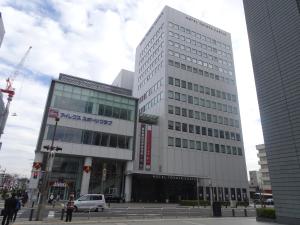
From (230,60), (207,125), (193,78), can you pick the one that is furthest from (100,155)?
(230,60)

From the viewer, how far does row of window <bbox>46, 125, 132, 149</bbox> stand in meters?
44.3

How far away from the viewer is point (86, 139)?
4616cm

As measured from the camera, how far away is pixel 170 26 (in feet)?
222

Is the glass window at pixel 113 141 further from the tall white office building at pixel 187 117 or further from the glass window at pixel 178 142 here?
the glass window at pixel 178 142

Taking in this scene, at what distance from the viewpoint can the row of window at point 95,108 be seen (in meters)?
46.8

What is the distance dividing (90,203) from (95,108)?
24016 millimetres

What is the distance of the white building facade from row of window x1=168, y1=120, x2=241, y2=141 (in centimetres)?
1050

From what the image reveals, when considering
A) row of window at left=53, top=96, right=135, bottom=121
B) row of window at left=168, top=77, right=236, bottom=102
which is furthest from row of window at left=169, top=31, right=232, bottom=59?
row of window at left=53, top=96, right=135, bottom=121

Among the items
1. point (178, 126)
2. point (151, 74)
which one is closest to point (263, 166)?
point (178, 126)

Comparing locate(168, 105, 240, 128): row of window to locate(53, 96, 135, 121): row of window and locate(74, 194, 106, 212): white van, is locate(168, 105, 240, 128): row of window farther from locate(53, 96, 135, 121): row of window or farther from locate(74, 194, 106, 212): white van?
locate(74, 194, 106, 212): white van

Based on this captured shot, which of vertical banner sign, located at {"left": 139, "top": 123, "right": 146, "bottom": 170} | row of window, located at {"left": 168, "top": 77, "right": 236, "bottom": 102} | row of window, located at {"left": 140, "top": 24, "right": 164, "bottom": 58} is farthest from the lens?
row of window, located at {"left": 140, "top": 24, "right": 164, "bottom": 58}

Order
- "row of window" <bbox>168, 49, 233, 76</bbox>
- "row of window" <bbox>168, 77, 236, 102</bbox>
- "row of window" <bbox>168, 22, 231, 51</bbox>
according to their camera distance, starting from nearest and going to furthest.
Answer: "row of window" <bbox>168, 77, 236, 102</bbox>, "row of window" <bbox>168, 49, 233, 76</bbox>, "row of window" <bbox>168, 22, 231, 51</bbox>

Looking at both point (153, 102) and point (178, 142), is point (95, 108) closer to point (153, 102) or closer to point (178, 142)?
point (153, 102)

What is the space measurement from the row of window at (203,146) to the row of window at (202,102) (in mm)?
10069
